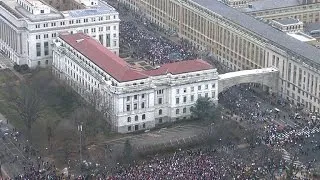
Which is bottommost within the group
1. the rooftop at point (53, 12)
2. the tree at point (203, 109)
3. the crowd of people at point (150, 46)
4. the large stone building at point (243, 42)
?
the tree at point (203, 109)

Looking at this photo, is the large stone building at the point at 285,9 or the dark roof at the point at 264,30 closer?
the dark roof at the point at 264,30

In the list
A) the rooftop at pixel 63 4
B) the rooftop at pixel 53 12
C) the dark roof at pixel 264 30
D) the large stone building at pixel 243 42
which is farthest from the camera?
the rooftop at pixel 63 4

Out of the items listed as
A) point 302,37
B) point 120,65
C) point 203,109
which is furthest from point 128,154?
point 302,37

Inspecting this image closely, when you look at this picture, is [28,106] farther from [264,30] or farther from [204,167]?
[264,30]

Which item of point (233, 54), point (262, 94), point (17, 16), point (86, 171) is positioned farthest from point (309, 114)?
point (17, 16)

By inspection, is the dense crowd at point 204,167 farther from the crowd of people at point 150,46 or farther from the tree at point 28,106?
the crowd of people at point 150,46

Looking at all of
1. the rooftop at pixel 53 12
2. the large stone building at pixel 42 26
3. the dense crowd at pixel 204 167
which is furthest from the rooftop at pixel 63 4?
the dense crowd at pixel 204 167

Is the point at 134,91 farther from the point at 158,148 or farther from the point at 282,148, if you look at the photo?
the point at 282,148
